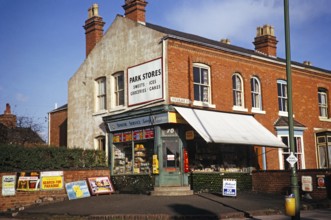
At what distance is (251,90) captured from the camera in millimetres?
24094

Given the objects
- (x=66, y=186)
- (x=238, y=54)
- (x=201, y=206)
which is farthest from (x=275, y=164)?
(x=66, y=186)

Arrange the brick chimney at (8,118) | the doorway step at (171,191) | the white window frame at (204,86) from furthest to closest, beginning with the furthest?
1. the brick chimney at (8,118)
2. the white window frame at (204,86)
3. the doorway step at (171,191)

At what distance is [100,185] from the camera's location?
2056cm

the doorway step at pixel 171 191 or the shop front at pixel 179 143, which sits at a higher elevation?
the shop front at pixel 179 143

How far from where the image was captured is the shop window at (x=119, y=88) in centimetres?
2297

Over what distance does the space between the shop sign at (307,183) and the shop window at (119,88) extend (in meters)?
9.59

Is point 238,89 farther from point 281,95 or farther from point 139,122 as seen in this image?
point 139,122

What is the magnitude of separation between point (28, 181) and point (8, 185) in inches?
33.8

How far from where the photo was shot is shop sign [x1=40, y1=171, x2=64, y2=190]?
19188mm

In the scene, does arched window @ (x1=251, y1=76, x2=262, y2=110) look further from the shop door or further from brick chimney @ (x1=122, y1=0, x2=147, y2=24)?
brick chimney @ (x1=122, y1=0, x2=147, y2=24)

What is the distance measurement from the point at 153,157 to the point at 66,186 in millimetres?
4041

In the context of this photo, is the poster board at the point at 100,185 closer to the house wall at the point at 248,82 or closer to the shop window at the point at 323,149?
the house wall at the point at 248,82

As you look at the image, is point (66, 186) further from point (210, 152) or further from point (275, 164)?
point (275, 164)

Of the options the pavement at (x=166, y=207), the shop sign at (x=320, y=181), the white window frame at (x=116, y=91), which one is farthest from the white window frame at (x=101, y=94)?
the shop sign at (x=320, y=181)
